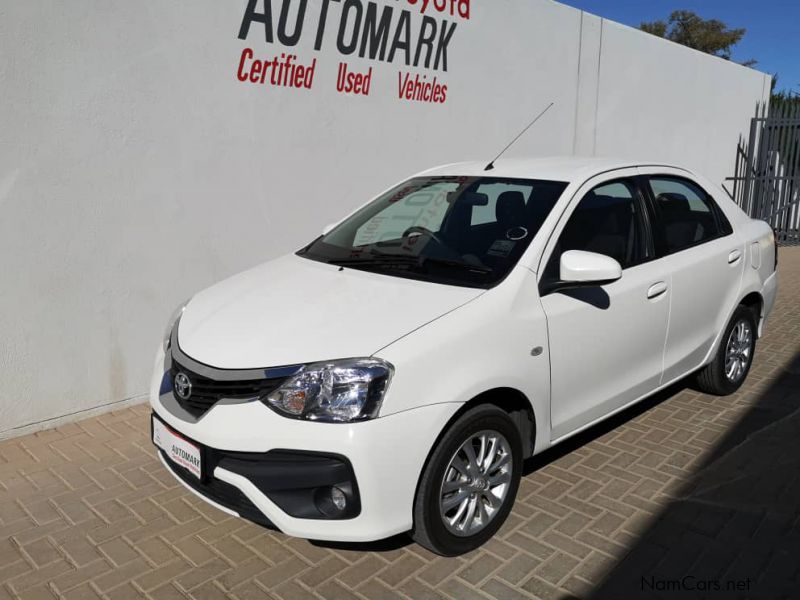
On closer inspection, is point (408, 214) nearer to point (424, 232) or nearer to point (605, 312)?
point (424, 232)

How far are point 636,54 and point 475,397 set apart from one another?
915 cm

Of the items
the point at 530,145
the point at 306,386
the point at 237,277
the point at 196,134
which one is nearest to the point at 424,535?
the point at 306,386

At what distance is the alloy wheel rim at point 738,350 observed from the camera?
16.4 feet

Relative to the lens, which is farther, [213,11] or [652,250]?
[213,11]

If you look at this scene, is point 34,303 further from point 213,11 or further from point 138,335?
point 213,11

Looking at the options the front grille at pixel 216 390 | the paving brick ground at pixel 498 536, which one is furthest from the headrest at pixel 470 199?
the front grille at pixel 216 390

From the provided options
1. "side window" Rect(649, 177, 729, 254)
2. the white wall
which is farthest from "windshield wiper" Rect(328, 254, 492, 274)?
Answer: the white wall

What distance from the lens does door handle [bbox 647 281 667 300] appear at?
3898 millimetres

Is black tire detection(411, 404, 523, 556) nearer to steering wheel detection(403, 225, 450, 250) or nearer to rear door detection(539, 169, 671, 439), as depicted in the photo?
rear door detection(539, 169, 671, 439)

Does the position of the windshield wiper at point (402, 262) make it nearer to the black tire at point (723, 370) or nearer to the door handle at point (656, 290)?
the door handle at point (656, 290)

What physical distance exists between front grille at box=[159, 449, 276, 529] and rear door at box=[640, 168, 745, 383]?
2.64m

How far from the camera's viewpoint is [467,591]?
2.90m

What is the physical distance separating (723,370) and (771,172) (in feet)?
35.3

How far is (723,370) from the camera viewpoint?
16.2 feet
